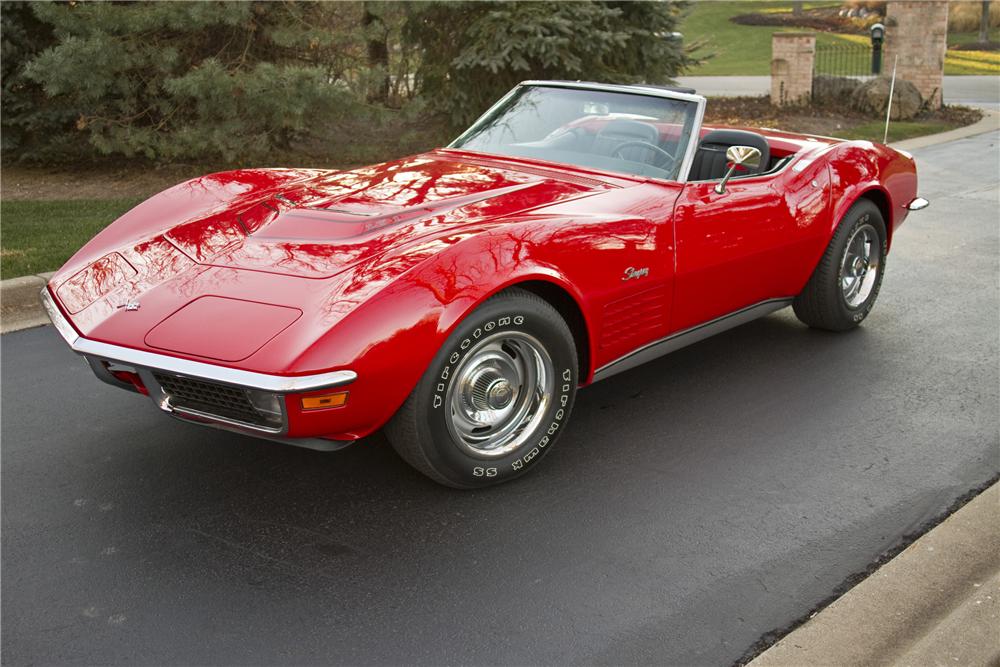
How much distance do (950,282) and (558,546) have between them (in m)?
4.36

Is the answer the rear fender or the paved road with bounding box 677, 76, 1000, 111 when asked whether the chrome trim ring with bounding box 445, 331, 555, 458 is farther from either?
the paved road with bounding box 677, 76, 1000, 111

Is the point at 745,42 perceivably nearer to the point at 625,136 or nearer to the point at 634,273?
the point at 625,136

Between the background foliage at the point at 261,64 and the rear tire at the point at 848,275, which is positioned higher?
the background foliage at the point at 261,64

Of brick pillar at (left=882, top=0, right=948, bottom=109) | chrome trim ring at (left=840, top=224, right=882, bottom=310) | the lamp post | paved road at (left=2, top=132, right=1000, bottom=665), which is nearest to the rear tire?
chrome trim ring at (left=840, top=224, right=882, bottom=310)

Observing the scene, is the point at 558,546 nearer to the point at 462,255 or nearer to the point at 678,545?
the point at 678,545

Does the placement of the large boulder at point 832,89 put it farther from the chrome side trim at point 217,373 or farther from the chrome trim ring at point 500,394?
the chrome side trim at point 217,373

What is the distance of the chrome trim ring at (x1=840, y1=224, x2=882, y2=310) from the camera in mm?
5457

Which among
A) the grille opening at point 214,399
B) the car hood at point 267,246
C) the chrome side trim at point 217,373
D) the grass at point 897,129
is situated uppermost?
the car hood at point 267,246

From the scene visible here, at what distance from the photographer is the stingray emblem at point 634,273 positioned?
4.03m

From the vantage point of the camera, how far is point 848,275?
5.50m

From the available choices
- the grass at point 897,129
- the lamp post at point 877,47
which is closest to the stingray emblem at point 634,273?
the grass at point 897,129

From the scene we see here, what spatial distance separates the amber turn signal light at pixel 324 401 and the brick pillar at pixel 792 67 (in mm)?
15612

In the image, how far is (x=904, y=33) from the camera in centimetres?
1769

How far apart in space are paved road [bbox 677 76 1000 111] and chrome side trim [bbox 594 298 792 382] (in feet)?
49.6
